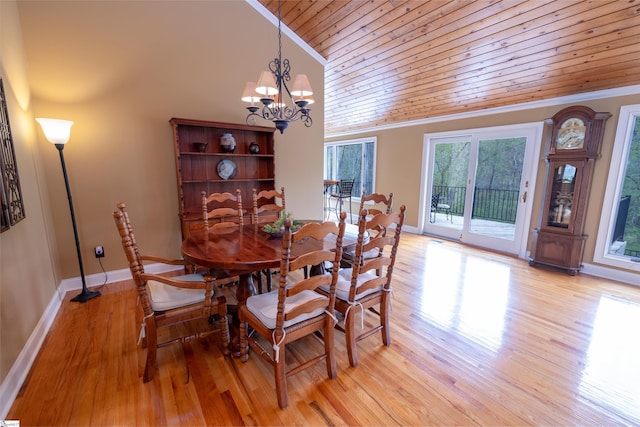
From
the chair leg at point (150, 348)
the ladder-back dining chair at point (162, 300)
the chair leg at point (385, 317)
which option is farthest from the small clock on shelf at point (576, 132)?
the chair leg at point (150, 348)

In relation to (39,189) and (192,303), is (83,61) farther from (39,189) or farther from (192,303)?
(192,303)

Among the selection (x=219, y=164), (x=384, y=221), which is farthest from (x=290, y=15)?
(x=384, y=221)

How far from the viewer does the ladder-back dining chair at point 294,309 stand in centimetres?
143

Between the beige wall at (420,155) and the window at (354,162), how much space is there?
18 centimetres

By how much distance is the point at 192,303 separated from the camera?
1.82 meters

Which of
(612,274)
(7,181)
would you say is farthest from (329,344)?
(612,274)

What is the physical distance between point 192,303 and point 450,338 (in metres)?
1.97

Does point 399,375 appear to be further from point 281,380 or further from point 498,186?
point 498,186

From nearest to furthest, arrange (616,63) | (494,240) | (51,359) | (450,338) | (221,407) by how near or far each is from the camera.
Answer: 1. (221,407)
2. (51,359)
3. (450,338)
4. (616,63)
5. (494,240)

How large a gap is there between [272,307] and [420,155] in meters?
4.69

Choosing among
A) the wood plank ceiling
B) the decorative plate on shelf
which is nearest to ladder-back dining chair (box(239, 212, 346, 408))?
the decorative plate on shelf

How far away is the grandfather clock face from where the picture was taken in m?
3.35

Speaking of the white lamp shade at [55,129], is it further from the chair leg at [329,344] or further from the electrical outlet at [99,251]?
the chair leg at [329,344]

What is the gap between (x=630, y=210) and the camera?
3344 millimetres
